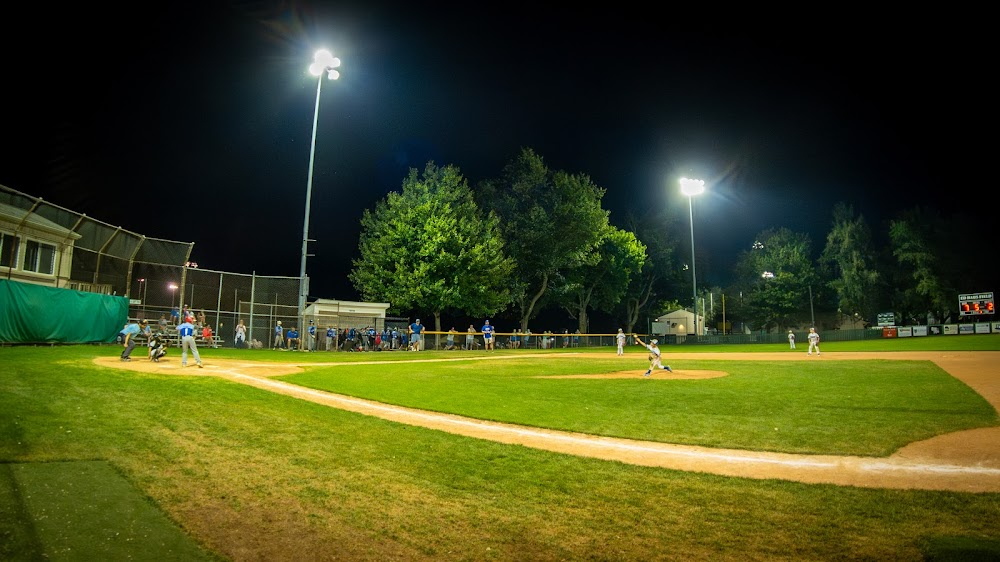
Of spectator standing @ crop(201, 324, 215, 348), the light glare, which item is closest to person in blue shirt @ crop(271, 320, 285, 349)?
spectator standing @ crop(201, 324, 215, 348)

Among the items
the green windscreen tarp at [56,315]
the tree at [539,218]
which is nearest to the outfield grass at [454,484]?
the green windscreen tarp at [56,315]

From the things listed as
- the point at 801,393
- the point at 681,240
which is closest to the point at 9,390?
the point at 801,393

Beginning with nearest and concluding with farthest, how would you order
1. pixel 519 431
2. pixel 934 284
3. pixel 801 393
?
pixel 519 431 < pixel 801 393 < pixel 934 284

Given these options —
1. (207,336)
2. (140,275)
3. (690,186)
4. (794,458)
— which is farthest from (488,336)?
(794,458)

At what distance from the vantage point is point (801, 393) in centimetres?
1210

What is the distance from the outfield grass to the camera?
3.98m

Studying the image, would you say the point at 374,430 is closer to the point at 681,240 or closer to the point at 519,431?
the point at 519,431

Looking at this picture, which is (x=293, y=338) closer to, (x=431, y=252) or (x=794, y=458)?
(x=431, y=252)

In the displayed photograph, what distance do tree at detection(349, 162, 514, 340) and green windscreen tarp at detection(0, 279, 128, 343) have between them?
19.0m

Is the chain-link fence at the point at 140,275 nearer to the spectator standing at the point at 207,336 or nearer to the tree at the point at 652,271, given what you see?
the spectator standing at the point at 207,336

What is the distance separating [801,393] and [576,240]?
36129 millimetres

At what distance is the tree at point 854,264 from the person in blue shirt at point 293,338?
225ft

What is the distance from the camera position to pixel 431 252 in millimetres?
38469

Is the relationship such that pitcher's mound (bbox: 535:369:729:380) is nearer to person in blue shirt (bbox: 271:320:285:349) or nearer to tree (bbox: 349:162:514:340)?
person in blue shirt (bbox: 271:320:285:349)
